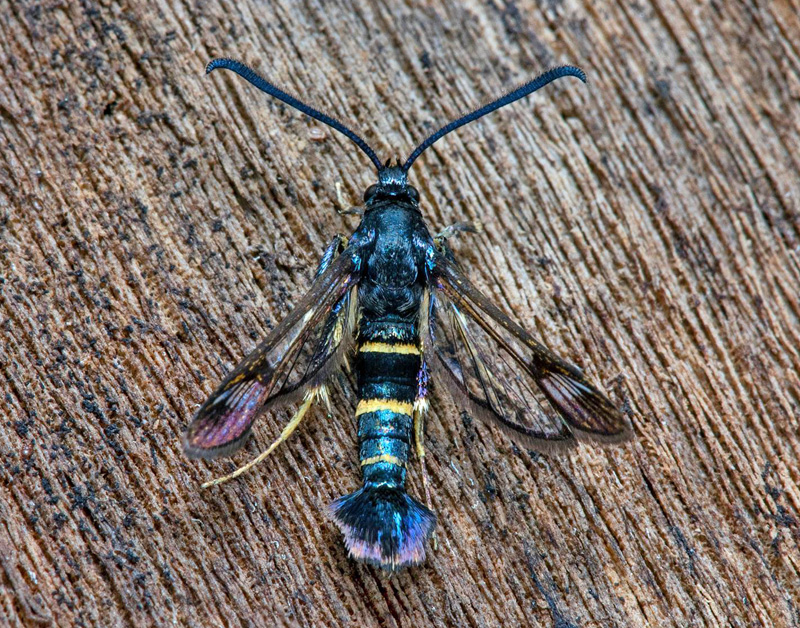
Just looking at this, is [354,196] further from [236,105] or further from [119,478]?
[119,478]

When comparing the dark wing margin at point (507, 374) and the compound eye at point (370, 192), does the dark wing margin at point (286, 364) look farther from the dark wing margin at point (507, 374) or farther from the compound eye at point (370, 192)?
the dark wing margin at point (507, 374)

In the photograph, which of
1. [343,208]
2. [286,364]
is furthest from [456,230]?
[286,364]

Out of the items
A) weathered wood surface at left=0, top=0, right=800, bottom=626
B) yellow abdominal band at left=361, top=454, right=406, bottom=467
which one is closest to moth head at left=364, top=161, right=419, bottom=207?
weathered wood surface at left=0, top=0, right=800, bottom=626

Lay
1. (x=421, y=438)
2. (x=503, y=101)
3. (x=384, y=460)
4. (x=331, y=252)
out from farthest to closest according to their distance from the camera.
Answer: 1. (x=503, y=101)
2. (x=331, y=252)
3. (x=421, y=438)
4. (x=384, y=460)

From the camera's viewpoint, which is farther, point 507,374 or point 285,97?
point 285,97

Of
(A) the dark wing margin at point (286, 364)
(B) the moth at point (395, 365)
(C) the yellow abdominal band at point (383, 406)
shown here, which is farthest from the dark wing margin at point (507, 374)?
(A) the dark wing margin at point (286, 364)

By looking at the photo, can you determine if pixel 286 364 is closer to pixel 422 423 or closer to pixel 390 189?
pixel 422 423
